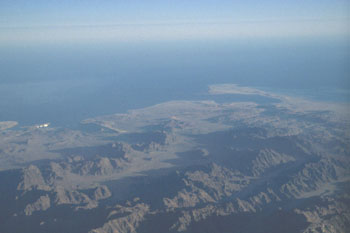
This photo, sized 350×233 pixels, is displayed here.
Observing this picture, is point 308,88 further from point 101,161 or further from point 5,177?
point 5,177

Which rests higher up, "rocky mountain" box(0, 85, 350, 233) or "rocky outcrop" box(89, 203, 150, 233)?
"rocky outcrop" box(89, 203, 150, 233)

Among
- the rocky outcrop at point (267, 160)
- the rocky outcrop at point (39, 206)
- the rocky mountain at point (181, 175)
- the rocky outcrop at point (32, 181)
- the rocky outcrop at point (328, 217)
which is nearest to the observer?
the rocky outcrop at point (328, 217)

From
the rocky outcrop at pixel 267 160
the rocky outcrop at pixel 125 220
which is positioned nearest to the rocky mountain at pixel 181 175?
the rocky outcrop at pixel 125 220

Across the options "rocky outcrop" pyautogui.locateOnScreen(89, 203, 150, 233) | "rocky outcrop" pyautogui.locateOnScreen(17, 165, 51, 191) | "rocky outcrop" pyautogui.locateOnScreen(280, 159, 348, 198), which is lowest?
"rocky outcrop" pyautogui.locateOnScreen(280, 159, 348, 198)

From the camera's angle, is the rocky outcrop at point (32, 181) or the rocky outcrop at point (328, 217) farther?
the rocky outcrop at point (32, 181)

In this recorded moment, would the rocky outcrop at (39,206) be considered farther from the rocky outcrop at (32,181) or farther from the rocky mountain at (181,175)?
the rocky outcrop at (32,181)

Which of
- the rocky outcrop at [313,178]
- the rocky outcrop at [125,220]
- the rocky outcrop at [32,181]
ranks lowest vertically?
the rocky outcrop at [313,178]

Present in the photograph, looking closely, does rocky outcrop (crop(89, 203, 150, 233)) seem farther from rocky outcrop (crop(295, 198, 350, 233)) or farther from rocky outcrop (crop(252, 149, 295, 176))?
rocky outcrop (crop(252, 149, 295, 176))

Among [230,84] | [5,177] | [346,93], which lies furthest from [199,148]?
[230,84]

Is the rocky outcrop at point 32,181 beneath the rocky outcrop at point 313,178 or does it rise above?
above

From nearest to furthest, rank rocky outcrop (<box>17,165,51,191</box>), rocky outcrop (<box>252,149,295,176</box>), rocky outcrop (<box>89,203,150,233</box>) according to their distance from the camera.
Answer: rocky outcrop (<box>89,203,150,233</box>) < rocky outcrop (<box>17,165,51,191</box>) < rocky outcrop (<box>252,149,295,176</box>)

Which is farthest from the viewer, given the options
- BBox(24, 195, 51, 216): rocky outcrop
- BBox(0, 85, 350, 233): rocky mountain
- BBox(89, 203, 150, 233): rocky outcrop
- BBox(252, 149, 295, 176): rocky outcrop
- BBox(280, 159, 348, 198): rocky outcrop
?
BBox(252, 149, 295, 176): rocky outcrop

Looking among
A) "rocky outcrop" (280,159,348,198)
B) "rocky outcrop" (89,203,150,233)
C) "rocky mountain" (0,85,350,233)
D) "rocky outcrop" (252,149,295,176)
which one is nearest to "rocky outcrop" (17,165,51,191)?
"rocky mountain" (0,85,350,233)
